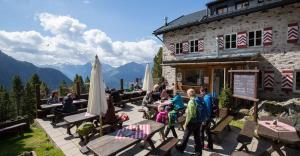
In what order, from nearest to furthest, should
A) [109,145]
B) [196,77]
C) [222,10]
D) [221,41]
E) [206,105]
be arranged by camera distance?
[109,145] → [206,105] → [221,41] → [222,10] → [196,77]

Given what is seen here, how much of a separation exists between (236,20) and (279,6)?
302 cm

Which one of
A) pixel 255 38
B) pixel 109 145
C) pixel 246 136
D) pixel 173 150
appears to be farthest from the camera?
pixel 255 38

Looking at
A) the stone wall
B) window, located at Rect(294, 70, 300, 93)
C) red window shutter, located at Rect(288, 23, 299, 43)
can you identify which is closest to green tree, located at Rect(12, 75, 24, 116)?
the stone wall

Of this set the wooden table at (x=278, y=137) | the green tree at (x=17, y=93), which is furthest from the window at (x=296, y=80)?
the green tree at (x=17, y=93)

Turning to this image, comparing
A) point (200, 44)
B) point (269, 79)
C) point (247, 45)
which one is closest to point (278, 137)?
point (269, 79)

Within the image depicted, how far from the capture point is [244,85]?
A: 10.1 metres

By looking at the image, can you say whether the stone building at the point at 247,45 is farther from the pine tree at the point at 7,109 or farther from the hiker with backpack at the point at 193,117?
the pine tree at the point at 7,109

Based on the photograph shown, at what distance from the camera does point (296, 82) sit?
41.3ft

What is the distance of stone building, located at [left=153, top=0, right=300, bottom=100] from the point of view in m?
12.6

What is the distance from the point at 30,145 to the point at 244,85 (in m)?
9.95

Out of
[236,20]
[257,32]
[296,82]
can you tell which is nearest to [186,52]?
[236,20]

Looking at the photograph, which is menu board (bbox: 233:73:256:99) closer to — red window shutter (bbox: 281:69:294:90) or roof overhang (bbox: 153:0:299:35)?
red window shutter (bbox: 281:69:294:90)

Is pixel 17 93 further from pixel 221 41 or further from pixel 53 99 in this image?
pixel 221 41

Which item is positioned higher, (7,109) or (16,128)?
(16,128)
